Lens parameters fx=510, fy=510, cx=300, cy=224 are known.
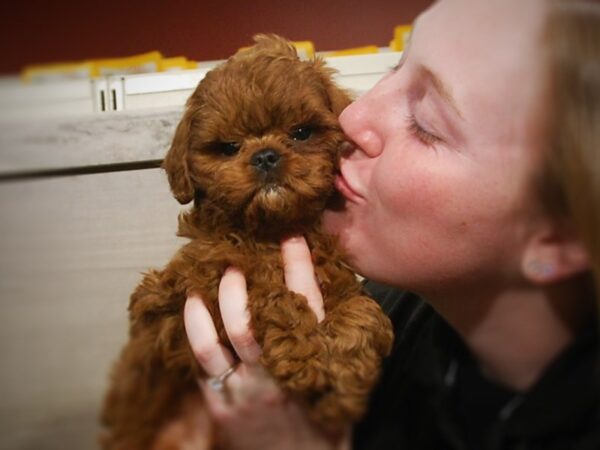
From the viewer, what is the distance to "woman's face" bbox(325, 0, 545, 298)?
0.66 meters

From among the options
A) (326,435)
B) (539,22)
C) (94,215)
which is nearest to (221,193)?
(94,215)

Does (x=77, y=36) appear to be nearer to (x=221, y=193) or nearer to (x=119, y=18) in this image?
(x=119, y=18)

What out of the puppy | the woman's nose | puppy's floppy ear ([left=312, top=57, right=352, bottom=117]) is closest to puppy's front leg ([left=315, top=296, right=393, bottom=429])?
the puppy

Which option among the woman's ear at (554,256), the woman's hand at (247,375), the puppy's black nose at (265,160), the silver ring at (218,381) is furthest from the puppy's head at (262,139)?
the woman's ear at (554,256)

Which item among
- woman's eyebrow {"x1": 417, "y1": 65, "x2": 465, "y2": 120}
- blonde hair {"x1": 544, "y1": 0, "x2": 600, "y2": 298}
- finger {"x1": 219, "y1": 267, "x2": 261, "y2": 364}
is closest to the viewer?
blonde hair {"x1": 544, "y1": 0, "x2": 600, "y2": 298}

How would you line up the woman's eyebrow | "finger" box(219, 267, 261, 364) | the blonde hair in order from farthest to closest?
"finger" box(219, 267, 261, 364)
the woman's eyebrow
the blonde hair

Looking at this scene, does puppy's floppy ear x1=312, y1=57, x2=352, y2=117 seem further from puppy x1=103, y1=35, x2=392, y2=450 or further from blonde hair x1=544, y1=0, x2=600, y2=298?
blonde hair x1=544, y1=0, x2=600, y2=298

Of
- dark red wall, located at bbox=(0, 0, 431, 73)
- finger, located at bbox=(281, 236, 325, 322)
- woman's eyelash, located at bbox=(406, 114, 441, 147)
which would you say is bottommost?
finger, located at bbox=(281, 236, 325, 322)

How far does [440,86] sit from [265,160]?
12.2 inches

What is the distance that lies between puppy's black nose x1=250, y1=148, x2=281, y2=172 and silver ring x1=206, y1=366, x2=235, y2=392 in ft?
1.18

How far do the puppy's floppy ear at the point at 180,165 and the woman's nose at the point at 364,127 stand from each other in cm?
30

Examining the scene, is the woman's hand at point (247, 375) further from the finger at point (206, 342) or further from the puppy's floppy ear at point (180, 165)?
the puppy's floppy ear at point (180, 165)

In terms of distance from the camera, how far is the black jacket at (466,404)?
2.03ft

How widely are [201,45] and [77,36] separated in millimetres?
198
